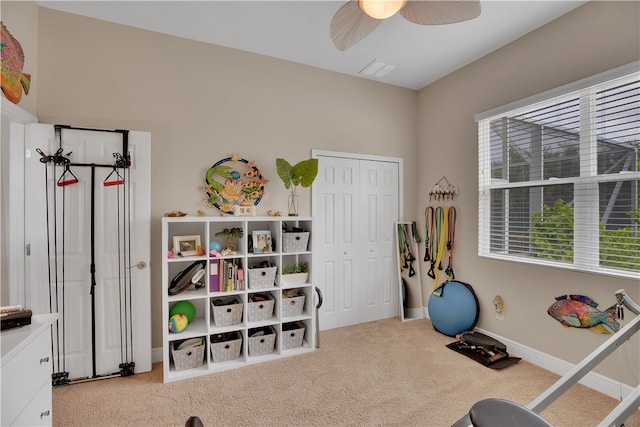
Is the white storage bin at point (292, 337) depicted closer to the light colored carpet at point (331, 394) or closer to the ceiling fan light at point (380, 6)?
the light colored carpet at point (331, 394)

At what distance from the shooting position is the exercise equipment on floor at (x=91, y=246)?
2338 millimetres

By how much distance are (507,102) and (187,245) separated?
329 centimetres

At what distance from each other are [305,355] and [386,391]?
86 centimetres

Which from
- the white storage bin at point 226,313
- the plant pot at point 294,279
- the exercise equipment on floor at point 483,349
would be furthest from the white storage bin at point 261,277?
the exercise equipment on floor at point 483,349

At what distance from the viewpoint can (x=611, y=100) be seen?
2244 millimetres

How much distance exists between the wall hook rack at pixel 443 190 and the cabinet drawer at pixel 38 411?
3629mm

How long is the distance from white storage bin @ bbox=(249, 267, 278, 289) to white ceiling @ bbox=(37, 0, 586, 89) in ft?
7.13

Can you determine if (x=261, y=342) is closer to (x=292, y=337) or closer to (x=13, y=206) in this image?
(x=292, y=337)

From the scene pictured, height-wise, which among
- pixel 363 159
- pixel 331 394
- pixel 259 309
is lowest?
pixel 331 394

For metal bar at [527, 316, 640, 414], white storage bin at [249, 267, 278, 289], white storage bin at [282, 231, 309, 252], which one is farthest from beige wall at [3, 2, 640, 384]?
metal bar at [527, 316, 640, 414]

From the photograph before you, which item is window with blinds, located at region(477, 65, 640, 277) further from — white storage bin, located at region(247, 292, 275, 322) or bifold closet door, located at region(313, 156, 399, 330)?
white storage bin, located at region(247, 292, 275, 322)

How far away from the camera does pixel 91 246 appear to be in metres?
2.44

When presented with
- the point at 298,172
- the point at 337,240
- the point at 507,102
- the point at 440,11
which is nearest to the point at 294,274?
the point at 337,240

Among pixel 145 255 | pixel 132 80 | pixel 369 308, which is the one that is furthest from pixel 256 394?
pixel 132 80
